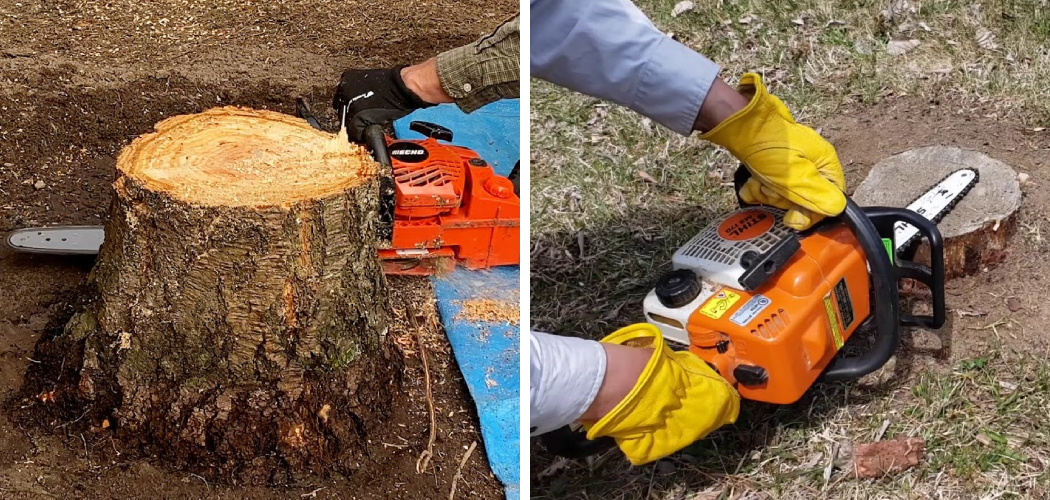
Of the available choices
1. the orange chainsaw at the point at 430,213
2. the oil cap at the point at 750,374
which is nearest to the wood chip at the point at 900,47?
the orange chainsaw at the point at 430,213

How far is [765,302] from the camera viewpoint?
2441 mm

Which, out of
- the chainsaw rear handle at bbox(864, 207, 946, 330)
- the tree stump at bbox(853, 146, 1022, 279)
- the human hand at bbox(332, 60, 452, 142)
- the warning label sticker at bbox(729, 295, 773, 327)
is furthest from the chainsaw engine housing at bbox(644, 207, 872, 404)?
the human hand at bbox(332, 60, 452, 142)

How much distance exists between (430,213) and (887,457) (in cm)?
160

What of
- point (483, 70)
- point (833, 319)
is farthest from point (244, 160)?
point (833, 319)

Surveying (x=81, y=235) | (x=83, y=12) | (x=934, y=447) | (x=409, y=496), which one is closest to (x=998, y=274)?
(x=934, y=447)

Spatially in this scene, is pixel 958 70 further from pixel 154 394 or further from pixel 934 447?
pixel 154 394

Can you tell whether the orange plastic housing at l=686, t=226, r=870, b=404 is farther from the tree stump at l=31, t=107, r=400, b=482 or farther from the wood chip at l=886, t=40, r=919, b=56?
the wood chip at l=886, t=40, r=919, b=56

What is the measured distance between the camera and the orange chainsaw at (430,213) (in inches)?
122

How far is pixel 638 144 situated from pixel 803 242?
5.13 feet

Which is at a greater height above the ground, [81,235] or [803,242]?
[803,242]

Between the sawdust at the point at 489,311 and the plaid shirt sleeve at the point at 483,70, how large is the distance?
2.22 ft

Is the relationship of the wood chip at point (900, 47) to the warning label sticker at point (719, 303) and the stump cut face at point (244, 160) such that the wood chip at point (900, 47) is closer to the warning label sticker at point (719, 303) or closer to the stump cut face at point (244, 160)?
the warning label sticker at point (719, 303)

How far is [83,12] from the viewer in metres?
5.03

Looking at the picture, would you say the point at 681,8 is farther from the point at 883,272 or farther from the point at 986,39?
the point at 883,272
